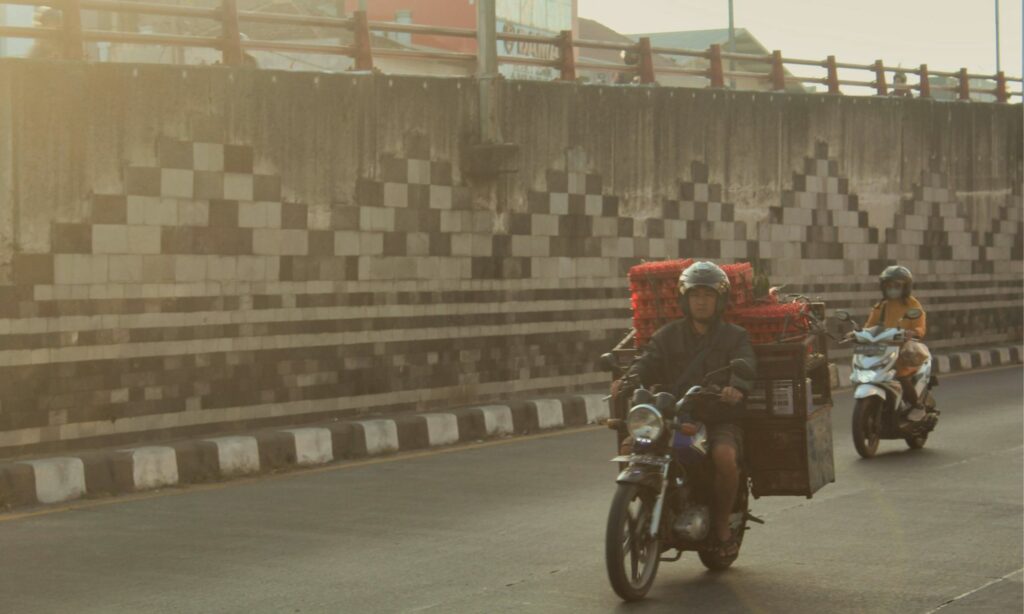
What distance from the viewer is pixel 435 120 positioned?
17.8m

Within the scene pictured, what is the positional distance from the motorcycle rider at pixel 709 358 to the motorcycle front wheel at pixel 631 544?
1.68 ft

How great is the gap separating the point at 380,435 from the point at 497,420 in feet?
5.69

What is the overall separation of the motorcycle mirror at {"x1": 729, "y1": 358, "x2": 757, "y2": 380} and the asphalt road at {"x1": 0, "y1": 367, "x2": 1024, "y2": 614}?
100 cm

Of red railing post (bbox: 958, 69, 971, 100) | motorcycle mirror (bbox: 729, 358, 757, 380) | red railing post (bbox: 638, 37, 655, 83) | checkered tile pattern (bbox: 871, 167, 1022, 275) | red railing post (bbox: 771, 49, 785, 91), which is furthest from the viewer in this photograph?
red railing post (bbox: 958, 69, 971, 100)

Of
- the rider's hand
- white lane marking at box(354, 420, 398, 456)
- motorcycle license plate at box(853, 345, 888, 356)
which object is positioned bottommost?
white lane marking at box(354, 420, 398, 456)

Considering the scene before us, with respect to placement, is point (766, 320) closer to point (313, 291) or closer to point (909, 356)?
point (909, 356)

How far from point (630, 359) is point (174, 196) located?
688 centimetres

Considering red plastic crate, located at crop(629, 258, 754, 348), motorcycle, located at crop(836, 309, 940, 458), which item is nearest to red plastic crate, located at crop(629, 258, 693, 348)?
red plastic crate, located at crop(629, 258, 754, 348)

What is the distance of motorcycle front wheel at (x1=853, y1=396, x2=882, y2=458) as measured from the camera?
44.4ft

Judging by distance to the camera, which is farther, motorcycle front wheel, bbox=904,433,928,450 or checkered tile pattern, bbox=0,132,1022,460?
motorcycle front wheel, bbox=904,433,928,450

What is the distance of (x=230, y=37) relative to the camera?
51.8 ft

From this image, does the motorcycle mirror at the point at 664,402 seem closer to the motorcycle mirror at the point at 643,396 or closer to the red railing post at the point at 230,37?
the motorcycle mirror at the point at 643,396

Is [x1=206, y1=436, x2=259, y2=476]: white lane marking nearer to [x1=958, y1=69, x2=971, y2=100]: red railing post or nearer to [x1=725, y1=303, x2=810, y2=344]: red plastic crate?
[x1=725, y1=303, x2=810, y2=344]: red plastic crate

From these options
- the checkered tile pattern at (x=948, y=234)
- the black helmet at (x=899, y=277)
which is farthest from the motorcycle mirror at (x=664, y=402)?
the checkered tile pattern at (x=948, y=234)
